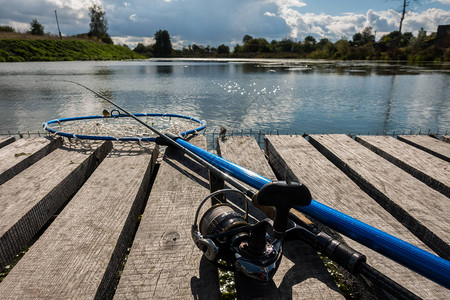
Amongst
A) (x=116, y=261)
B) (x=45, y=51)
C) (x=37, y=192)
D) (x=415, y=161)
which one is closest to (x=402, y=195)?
(x=415, y=161)

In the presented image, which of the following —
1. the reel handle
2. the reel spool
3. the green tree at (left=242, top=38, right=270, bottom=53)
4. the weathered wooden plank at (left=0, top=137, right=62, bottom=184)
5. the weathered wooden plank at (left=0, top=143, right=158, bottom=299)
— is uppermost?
the green tree at (left=242, top=38, right=270, bottom=53)

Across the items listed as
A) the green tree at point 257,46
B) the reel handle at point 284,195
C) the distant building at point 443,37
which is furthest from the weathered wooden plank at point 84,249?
the green tree at point 257,46

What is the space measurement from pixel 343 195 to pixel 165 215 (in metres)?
1.97

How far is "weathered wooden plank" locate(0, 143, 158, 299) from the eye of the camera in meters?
1.83

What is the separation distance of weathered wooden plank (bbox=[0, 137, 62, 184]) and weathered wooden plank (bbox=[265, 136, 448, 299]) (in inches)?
153

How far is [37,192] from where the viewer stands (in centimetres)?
299

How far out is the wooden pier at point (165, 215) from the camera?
1869 mm

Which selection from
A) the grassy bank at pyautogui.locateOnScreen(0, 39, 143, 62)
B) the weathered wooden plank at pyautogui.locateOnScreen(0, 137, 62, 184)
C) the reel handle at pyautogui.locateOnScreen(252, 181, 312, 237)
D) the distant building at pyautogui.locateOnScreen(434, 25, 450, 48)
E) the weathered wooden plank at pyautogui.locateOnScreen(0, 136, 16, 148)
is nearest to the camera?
the reel handle at pyautogui.locateOnScreen(252, 181, 312, 237)

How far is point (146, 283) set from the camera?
6.17 feet

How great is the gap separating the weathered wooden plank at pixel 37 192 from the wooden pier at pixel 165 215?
0.01m

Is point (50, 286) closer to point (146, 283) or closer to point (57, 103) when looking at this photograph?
point (146, 283)

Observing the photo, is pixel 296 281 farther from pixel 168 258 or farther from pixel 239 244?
pixel 168 258

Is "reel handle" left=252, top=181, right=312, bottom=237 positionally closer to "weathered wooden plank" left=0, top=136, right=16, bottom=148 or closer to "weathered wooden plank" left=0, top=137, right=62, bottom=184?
"weathered wooden plank" left=0, top=137, right=62, bottom=184

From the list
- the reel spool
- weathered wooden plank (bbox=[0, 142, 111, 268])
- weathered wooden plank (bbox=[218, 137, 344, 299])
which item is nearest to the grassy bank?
weathered wooden plank (bbox=[0, 142, 111, 268])
